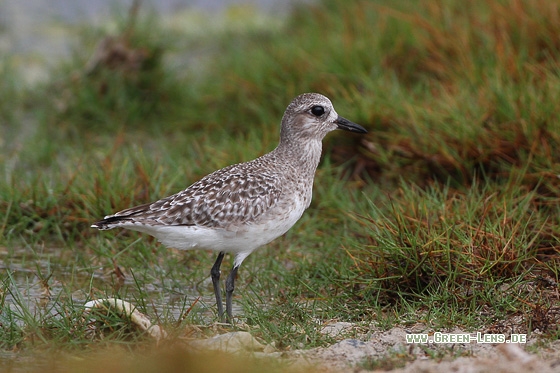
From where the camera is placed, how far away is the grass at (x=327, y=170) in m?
5.61

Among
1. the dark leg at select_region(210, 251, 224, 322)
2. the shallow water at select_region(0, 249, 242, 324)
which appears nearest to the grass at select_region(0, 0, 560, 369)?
the shallow water at select_region(0, 249, 242, 324)

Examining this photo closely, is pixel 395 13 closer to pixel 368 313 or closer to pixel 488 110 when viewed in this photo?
pixel 488 110

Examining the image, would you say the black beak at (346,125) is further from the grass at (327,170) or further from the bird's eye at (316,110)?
the grass at (327,170)

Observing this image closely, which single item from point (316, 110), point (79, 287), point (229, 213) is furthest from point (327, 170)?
point (79, 287)

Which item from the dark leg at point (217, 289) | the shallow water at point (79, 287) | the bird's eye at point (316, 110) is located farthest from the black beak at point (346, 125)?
the shallow water at point (79, 287)

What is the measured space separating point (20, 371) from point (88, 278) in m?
2.00

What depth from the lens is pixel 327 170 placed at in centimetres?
781

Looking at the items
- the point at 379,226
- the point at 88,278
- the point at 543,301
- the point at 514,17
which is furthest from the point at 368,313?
the point at 514,17

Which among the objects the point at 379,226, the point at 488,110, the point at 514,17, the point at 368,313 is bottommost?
the point at 368,313

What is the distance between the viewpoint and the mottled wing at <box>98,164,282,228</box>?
5.68 metres

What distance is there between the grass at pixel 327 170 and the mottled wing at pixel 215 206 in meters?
0.46

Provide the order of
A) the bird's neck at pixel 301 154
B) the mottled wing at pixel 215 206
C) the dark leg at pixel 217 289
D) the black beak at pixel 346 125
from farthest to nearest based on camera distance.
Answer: the black beak at pixel 346 125, the bird's neck at pixel 301 154, the mottled wing at pixel 215 206, the dark leg at pixel 217 289

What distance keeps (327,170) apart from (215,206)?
2.25m

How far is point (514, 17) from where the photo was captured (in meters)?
8.67
